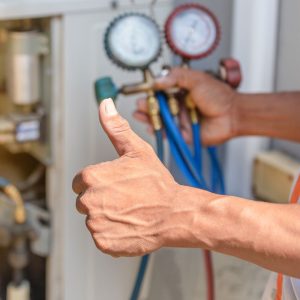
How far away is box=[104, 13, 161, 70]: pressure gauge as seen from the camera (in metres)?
1.30

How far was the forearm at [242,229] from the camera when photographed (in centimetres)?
89

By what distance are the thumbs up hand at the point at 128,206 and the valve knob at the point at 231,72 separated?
53 cm

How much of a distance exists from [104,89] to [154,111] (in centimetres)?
9

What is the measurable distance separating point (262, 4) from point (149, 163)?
0.77m

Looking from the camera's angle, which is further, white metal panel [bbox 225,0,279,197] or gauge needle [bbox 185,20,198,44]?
white metal panel [bbox 225,0,279,197]

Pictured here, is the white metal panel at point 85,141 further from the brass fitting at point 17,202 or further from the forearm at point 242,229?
the forearm at point 242,229

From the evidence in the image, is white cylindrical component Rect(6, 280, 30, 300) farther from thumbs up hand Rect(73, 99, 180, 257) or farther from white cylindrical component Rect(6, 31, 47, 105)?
thumbs up hand Rect(73, 99, 180, 257)

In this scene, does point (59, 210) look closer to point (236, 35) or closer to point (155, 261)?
point (155, 261)

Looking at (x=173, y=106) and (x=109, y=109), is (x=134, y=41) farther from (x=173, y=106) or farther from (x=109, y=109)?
(x=109, y=109)

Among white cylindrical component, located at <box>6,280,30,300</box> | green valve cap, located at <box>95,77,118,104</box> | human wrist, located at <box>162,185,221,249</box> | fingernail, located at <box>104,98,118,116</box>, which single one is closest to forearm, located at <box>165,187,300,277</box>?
human wrist, located at <box>162,185,221,249</box>

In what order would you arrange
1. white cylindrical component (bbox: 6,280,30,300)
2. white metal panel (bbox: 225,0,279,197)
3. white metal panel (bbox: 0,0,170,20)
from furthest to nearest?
1. white metal panel (bbox: 225,0,279,197)
2. white cylindrical component (bbox: 6,280,30,300)
3. white metal panel (bbox: 0,0,170,20)

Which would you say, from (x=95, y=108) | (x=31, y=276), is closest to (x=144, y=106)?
(x=95, y=108)

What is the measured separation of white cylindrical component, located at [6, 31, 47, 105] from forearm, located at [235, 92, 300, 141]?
0.37 metres

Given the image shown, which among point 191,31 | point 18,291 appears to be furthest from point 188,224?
point 18,291
